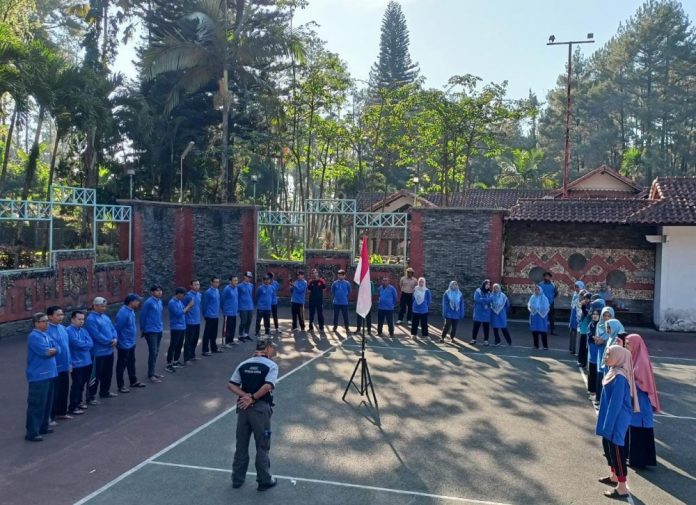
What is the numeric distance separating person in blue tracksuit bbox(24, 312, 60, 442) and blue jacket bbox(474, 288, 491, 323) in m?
9.52

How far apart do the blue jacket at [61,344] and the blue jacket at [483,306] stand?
919 centimetres

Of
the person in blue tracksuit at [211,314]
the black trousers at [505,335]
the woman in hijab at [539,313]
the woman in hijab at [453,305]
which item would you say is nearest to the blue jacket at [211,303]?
the person in blue tracksuit at [211,314]

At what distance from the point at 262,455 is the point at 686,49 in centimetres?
4693

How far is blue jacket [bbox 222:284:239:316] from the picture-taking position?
536 inches

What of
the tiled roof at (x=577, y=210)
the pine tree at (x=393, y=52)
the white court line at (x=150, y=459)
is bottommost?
the white court line at (x=150, y=459)

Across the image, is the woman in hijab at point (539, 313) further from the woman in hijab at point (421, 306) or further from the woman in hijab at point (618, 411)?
the woman in hijab at point (618, 411)

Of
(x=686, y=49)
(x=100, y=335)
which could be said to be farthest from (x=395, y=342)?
(x=686, y=49)

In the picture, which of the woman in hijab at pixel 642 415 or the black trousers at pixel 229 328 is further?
the black trousers at pixel 229 328

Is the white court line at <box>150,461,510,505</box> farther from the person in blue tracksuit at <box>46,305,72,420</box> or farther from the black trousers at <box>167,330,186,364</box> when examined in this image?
the black trousers at <box>167,330,186,364</box>

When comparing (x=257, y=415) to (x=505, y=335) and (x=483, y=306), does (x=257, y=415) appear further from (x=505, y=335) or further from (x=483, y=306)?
(x=505, y=335)

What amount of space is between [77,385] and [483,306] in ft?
30.0

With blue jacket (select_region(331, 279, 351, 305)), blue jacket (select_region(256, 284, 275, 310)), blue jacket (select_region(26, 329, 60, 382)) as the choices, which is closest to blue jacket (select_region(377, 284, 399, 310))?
blue jacket (select_region(331, 279, 351, 305))

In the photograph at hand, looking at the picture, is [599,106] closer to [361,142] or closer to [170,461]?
[361,142]

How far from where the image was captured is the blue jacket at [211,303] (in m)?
12.9
